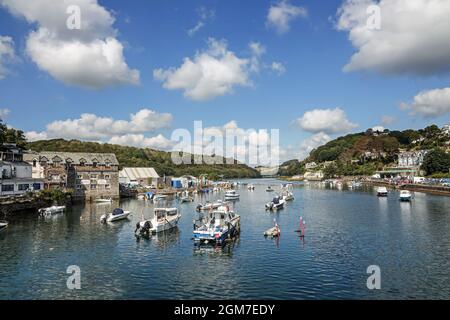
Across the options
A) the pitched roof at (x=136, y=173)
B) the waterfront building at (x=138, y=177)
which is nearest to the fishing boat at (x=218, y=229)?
the waterfront building at (x=138, y=177)

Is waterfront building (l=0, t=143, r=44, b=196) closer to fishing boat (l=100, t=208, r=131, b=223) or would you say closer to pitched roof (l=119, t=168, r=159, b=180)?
fishing boat (l=100, t=208, r=131, b=223)

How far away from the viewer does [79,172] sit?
92812 mm

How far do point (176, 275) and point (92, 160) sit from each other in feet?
243

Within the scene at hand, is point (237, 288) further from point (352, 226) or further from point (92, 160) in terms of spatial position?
point (92, 160)

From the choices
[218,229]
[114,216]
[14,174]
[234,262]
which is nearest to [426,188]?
[218,229]

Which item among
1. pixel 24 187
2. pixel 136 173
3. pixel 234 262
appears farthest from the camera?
pixel 136 173

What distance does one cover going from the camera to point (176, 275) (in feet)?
98.9

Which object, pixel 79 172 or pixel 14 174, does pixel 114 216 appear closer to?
pixel 14 174

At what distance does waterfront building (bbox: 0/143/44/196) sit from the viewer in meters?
72.3

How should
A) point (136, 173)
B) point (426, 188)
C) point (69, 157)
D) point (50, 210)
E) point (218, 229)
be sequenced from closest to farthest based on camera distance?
point (218, 229) → point (50, 210) → point (69, 157) → point (426, 188) → point (136, 173)

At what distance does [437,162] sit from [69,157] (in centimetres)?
12876

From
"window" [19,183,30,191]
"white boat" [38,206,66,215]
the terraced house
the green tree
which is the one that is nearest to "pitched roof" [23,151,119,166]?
the terraced house

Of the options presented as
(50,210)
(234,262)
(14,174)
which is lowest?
(234,262)
